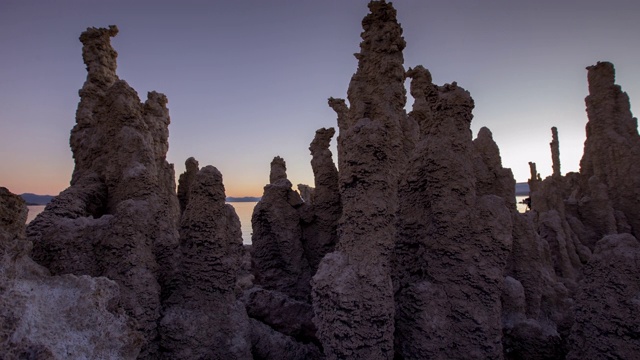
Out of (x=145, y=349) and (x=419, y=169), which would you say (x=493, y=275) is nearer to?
(x=419, y=169)

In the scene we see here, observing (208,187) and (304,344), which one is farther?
(304,344)

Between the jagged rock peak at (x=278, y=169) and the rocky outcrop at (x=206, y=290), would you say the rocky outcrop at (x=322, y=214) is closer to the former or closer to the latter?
the rocky outcrop at (x=206, y=290)

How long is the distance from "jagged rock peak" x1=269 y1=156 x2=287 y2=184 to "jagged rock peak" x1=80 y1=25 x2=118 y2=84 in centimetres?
560

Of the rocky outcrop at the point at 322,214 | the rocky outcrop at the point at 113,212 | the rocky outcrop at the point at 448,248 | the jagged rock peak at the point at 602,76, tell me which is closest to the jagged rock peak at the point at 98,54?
the rocky outcrop at the point at 113,212

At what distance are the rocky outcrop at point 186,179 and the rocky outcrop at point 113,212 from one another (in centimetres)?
447

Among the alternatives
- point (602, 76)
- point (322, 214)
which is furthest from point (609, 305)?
point (602, 76)

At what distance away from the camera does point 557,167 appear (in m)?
31.1

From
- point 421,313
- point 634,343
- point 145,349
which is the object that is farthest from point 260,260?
point 634,343

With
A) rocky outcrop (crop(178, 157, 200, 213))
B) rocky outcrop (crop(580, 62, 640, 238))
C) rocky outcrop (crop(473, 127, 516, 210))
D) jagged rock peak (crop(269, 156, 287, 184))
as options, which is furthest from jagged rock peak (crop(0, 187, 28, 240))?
rocky outcrop (crop(580, 62, 640, 238))

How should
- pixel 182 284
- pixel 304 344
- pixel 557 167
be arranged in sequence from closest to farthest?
pixel 182 284
pixel 304 344
pixel 557 167

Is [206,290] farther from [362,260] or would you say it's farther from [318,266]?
[362,260]

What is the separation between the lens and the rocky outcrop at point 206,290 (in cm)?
486

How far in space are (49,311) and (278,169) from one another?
9.87 m

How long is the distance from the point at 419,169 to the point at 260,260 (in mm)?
4610
